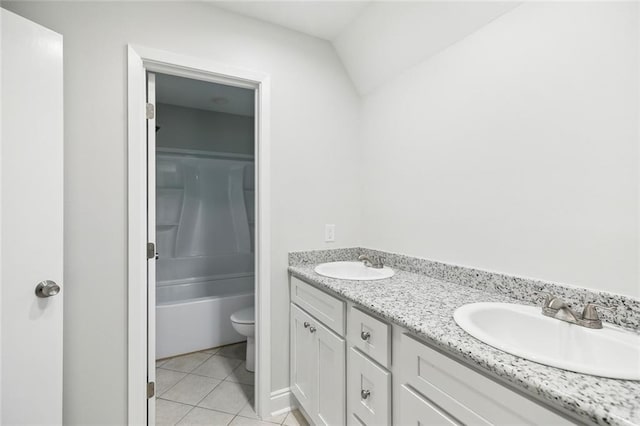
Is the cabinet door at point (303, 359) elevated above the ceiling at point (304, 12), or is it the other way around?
the ceiling at point (304, 12)

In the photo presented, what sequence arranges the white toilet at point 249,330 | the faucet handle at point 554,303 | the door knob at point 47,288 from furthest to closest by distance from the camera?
the white toilet at point 249,330, the door knob at point 47,288, the faucet handle at point 554,303

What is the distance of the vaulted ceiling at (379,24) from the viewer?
4.53 feet

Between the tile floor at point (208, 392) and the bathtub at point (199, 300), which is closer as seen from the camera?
the tile floor at point (208, 392)

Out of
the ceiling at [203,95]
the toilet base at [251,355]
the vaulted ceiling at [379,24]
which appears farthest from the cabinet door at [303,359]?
the ceiling at [203,95]

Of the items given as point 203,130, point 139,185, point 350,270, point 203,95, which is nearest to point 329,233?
point 350,270

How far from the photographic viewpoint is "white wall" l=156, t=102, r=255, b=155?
124 inches

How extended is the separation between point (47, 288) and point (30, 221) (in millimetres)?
276

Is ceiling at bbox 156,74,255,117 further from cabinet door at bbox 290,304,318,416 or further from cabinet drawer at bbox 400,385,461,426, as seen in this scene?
cabinet drawer at bbox 400,385,461,426

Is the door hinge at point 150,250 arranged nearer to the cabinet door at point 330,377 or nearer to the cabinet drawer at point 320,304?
the cabinet drawer at point 320,304

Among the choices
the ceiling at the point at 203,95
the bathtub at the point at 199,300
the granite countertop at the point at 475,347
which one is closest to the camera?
the granite countertop at the point at 475,347

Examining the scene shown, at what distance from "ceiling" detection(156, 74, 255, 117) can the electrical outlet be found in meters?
1.37

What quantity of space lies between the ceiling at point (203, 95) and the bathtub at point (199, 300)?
1696 millimetres

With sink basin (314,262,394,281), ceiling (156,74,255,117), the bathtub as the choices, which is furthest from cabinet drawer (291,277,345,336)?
ceiling (156,74,255,117)

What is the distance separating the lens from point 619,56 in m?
0.94
